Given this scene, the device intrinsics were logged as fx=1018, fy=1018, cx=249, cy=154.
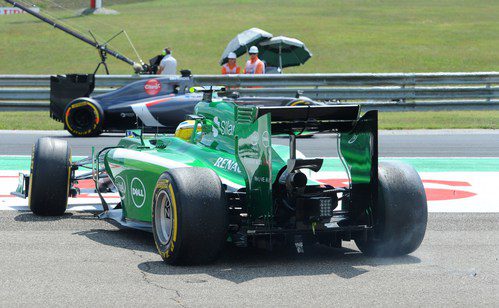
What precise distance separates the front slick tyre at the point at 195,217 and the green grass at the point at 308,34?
35676mm

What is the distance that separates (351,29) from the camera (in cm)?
5794

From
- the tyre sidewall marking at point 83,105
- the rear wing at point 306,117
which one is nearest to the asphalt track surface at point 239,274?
the rear wing at point 306,117

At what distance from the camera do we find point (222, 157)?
860cm

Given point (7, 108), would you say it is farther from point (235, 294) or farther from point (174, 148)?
point (235, 294)

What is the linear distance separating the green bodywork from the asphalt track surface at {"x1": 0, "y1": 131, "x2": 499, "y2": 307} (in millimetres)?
453

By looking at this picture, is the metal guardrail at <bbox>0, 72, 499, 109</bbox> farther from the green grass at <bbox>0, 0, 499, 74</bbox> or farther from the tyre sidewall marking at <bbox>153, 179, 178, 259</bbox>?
the green grass at <bbox>0, 0, 499, 74</bbox>

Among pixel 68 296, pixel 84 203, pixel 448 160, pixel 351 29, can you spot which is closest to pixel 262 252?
pixel 68 296

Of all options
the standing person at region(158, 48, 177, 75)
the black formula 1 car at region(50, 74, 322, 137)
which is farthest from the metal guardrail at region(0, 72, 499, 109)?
the black formula 1 car at region(50, 74, 322, 137)

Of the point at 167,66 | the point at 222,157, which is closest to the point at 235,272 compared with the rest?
the point at 222,157

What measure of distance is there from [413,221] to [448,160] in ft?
24.6

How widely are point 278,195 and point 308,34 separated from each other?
157 ft

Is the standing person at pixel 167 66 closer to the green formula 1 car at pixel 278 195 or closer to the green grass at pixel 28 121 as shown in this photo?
the green grass at pixel 28 121

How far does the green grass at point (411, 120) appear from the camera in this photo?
67.6ft

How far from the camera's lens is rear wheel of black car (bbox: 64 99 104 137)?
1831 cm
